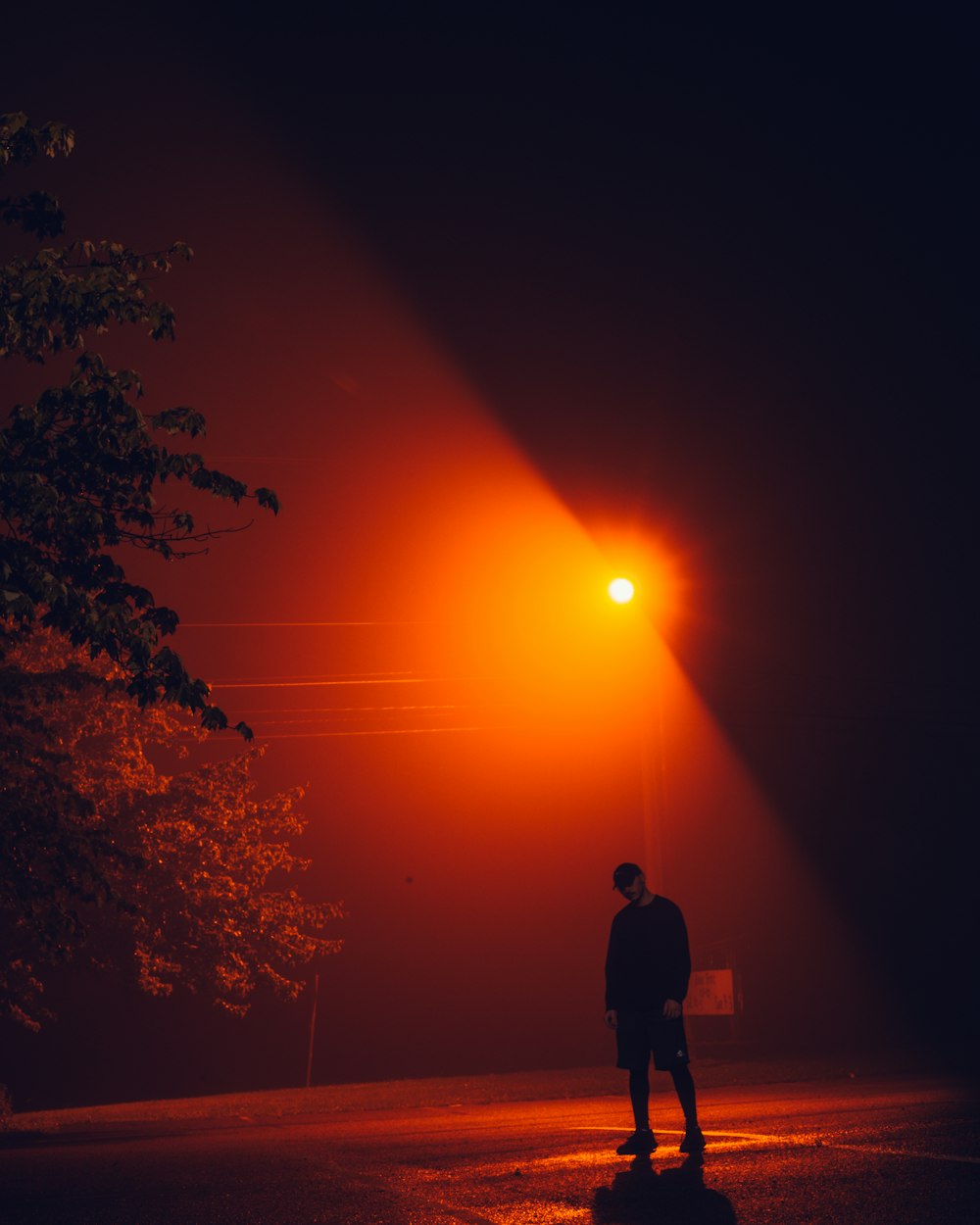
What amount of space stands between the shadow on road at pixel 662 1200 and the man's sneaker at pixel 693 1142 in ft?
1.10

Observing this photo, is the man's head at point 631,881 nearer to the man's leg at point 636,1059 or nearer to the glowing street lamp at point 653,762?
the man's leg at point 636,1059

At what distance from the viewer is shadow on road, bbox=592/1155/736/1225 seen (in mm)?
4988

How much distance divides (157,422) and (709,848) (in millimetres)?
30516

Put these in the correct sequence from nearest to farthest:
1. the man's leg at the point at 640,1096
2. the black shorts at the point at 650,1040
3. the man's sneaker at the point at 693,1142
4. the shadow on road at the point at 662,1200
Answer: the shadow on road at the point at 662,1200
the man's sneaker at the point at 693,1142
the man's leg at the point at 640,1096
the black shorts at the point at 650,1040

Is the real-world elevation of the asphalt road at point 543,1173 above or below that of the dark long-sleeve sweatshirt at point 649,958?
below

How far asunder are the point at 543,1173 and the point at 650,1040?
1425 millimetres

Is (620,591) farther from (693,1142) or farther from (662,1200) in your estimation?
(662,1200)

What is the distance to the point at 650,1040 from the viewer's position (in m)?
7.62

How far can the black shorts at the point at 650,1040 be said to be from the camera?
7.42 metres

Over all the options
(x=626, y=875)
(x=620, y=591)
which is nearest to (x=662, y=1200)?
(x=626, y=875)

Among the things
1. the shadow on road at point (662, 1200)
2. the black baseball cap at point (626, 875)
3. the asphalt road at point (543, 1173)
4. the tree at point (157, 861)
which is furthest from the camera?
the tree at point (157, 861)

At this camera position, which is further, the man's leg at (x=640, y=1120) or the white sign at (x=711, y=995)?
the white sign at (x=711, y=995)

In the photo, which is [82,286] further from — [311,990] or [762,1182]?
[311,990]

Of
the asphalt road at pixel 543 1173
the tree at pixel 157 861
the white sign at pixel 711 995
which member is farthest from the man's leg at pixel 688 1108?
the white sign at pixel 711 995
